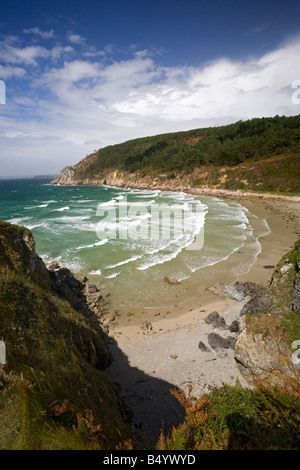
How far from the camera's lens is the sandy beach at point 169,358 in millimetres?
7586

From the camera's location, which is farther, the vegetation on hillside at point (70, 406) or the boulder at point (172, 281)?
the boulder at point (172, 281)

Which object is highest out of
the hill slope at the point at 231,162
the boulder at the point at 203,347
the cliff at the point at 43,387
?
the hill slope at the point at 231,162

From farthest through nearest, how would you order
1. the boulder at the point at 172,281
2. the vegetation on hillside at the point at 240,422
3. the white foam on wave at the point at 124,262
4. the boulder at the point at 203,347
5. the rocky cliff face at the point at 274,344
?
the white foam on wave at the point at 124,262
the boulder at the point at 172,281
the boulder at the point at 203,347
the rocky cliff face at the point at 274,344
the vegetation on hillside at the point at 240,422

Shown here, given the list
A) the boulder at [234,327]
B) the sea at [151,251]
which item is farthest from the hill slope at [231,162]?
the boulder at [234,327]

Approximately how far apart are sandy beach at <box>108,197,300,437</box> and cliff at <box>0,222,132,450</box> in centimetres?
154

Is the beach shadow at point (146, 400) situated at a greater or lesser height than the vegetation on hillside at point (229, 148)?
lesser

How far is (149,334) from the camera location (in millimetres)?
11680

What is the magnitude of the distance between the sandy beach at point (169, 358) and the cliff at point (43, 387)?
1.54 metres

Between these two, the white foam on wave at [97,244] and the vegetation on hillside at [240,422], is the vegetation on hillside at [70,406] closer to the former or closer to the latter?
the vegetation on hillside at [240,422]

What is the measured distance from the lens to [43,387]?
396cm

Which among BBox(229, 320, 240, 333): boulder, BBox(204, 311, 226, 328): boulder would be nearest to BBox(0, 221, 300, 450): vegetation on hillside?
BBox(229, 320, 240, 333): boulder

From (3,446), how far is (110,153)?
18303 centimetres

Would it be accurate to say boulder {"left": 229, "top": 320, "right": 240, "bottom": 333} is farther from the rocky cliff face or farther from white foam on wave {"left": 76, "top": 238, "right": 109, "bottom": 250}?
white foam on wave {"left": 76, "top": 238, "right": 109, "bottom": 250}

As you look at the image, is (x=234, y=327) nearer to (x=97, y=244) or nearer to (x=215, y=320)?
(x=215, y=320)
